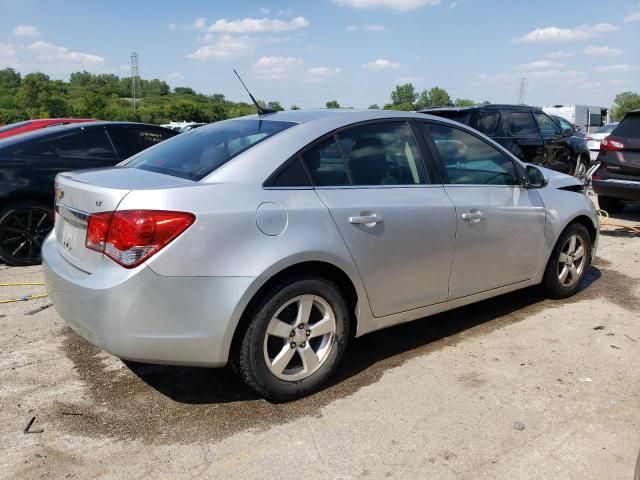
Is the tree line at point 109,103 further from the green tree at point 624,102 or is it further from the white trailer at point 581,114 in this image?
the white trailer at point 581,114

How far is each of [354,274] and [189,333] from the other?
1.00m

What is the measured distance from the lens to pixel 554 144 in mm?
10977

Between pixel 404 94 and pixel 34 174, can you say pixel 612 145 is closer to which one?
pixel 34 174

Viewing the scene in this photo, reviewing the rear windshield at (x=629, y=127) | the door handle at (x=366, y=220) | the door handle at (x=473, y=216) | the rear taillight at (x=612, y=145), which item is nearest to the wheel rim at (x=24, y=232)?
the door handle at (x=366, y=220)

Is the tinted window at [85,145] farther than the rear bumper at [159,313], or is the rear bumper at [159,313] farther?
the tinted window at [85,145]

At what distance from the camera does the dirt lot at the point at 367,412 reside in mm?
2559

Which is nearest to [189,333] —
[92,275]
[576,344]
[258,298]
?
[258,298]

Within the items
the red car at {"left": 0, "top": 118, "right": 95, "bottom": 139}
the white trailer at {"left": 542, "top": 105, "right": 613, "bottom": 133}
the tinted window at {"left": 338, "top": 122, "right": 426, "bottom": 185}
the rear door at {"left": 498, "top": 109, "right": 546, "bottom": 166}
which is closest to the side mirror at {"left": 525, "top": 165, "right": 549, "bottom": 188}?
the tinted window at {"left": 338, "top": 122, "right": 426, "bottom": 185}

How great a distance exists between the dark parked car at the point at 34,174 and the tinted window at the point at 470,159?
4.28 metres

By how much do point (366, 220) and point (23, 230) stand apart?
4.41 metres

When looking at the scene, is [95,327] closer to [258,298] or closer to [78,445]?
[78,445]

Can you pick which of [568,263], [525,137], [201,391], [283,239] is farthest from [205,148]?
[525,137]

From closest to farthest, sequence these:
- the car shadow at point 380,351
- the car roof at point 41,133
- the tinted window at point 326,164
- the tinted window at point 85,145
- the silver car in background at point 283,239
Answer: the silver car in background at point 283,239 → the tinted window at point 326,164 → the car shadow at point 380,351 → the car roof at point 41,133 → the tinted window at point 85,145

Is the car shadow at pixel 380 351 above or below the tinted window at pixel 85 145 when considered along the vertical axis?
below
